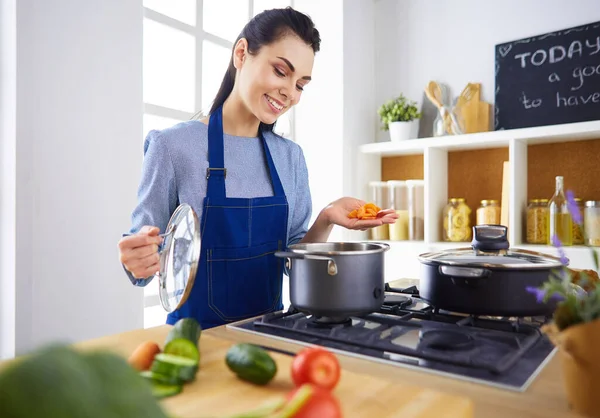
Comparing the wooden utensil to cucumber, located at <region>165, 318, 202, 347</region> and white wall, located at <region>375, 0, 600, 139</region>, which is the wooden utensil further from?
cucumber, located at <region>165, 318, 202, 347</region>

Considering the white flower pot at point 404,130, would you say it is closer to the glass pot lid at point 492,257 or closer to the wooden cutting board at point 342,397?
the glass pot lid at point 492,257

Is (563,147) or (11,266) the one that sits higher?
(563,147)

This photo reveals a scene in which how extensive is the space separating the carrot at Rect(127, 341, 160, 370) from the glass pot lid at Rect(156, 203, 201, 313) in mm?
153

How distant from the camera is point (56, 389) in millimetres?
331

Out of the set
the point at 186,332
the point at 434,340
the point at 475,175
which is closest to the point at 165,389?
the point at 186,332

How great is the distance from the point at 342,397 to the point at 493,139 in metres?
2.22

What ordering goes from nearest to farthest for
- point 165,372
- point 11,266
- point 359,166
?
point 165,372 → point 11,266 → point 359,166

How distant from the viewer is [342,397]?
630 mm

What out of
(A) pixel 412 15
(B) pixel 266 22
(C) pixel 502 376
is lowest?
(C) pixel 502 376

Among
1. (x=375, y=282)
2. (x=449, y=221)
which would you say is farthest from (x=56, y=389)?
(x=449, y=221)

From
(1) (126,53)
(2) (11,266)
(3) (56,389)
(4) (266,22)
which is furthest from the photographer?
(1) (126,53)

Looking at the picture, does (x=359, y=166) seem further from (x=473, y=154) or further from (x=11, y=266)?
(x=11, y=266)

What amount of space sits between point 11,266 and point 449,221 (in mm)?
2145

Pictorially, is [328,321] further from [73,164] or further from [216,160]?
[73,164]
